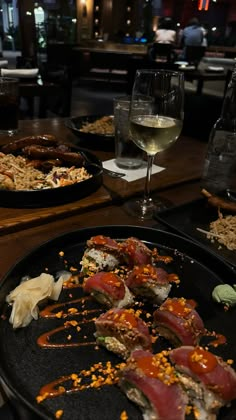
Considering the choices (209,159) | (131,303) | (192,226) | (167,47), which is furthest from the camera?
(167,47)

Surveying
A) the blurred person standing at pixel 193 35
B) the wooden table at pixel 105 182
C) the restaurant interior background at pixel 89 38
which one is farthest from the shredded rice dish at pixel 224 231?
the blurred person standing at pixel 193 35

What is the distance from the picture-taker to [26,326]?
2.78ft

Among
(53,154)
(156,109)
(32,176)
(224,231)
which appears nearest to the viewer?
(224,231)

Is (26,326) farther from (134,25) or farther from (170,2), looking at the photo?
(170,2)

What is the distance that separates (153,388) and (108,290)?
286 mm

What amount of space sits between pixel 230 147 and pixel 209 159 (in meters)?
0.11

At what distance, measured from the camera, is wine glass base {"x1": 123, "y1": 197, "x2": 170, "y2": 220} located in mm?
1439

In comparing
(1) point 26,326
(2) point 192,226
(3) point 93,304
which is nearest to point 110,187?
(2) point 192,226

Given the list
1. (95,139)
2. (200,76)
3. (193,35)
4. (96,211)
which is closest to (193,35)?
(193,35)

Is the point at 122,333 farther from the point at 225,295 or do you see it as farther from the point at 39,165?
the point at 39,165

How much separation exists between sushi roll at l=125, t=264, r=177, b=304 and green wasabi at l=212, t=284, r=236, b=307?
132 mm

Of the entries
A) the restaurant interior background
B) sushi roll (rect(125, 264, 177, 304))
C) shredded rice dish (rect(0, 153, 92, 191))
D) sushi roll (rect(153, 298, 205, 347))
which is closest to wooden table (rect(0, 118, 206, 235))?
shredded rice dish (rect(0, 153, 92, 191))

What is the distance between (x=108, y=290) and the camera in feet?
3.01

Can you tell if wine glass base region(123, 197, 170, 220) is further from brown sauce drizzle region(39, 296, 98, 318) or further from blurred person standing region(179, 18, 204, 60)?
blurred person standing region(179, 18, 204, 60)
